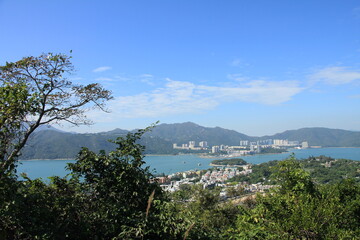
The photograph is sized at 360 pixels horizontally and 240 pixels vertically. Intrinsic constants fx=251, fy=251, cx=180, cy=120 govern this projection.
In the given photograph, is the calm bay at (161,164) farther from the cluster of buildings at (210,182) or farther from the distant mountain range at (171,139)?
the cluster of buildings at (210,182)

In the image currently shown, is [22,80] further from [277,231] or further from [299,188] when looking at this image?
[299,188]

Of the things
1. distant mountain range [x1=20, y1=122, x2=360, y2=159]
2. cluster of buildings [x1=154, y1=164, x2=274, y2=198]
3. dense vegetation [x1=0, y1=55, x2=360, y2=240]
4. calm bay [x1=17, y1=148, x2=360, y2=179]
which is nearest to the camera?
dense vegetation [x1=0, y1=55, x2=360, y2=240]

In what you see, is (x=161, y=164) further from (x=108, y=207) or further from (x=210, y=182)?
(x=108, y=207)

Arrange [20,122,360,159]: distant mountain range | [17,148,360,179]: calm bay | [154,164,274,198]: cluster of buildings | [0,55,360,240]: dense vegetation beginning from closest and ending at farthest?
[0,55,360,240]: dense vegetation < [154,164,274,198]: cluster of buildings < [17,148,360,179]: calm bay < [20,122,360,159]: distant mountain range

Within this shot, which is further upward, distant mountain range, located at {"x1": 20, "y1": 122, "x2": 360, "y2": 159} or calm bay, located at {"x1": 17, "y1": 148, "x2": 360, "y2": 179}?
distant mountain range, located at {"x1": 20, "y1": 122, "x2": 360, "y2": 159}

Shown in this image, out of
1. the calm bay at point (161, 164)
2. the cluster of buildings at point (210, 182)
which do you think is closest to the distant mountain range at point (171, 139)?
the calm bay at point (161, 164)

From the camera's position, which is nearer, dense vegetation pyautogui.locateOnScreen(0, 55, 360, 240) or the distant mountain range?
dense vegetation pyautogui.locateOnScreen(0, 55, 360, 240)

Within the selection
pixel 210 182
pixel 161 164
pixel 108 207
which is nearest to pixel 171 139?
pixel 161 164

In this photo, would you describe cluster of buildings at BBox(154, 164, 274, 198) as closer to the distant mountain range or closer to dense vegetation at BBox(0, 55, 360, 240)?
the distant mountain range

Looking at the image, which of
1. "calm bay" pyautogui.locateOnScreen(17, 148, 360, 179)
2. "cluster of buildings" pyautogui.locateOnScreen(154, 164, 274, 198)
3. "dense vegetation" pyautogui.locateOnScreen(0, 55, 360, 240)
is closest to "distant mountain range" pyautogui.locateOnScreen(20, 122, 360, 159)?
"calm bay" pyautogui.locateOnScreen(17, 148, 360, 179)
